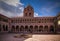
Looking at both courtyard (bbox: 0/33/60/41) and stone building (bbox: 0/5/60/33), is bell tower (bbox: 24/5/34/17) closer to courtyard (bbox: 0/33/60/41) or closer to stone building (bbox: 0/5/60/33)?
stone building (bbox: 0/5/60/33)

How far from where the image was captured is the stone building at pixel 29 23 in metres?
3.75

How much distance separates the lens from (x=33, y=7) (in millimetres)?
3941

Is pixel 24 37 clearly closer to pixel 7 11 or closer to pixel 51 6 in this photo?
pixel 7 11

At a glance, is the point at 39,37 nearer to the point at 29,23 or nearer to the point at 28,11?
the point at 29,23

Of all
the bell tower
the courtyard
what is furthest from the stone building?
the courtyard

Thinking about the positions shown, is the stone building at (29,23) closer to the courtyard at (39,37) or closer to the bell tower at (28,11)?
the bell tower at (28,11)

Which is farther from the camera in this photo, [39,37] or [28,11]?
[28,11]

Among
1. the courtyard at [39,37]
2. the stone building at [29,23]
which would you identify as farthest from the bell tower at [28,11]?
the courtyard at [39,37]

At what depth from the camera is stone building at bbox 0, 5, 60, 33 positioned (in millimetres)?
3746

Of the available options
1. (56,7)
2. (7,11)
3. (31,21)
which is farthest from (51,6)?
(7,11)

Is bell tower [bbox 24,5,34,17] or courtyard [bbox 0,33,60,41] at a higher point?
bell tower [bbox 24,5,34,17]

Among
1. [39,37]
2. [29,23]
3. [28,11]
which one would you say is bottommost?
[39,37]

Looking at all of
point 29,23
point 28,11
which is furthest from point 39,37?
point 28,11

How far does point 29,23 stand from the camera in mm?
3855
